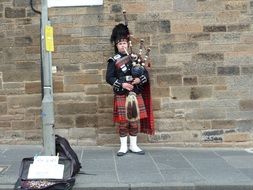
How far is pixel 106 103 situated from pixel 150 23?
1.66 m

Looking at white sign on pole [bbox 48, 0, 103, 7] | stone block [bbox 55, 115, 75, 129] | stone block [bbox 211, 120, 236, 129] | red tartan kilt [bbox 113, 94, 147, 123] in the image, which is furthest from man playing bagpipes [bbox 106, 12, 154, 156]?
stone block [bbox 211, 120, 236, 129]

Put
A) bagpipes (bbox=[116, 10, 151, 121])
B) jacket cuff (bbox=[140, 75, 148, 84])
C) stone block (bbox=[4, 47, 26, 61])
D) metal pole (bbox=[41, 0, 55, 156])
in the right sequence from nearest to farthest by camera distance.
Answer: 1. metal pole (bbox=[41, 0, 55, 156])
2. bagpipes (bbox=[116, 10, 151, 121])
3. jacket cuff (bbox=[140, 75, 148, 84])
4. stone block (bbox=[4, 47, 26, 61])

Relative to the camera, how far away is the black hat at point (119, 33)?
8.32 metres

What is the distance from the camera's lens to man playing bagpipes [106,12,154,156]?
26.7ft

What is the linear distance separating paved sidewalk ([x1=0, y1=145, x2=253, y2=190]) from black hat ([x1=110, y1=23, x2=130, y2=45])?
1.94 meters

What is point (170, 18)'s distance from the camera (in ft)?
29.8

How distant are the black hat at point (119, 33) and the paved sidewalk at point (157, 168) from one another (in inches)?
76.4

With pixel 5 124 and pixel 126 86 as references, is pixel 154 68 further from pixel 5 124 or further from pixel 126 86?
pixel 5 124

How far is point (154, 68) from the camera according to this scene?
9094 mm

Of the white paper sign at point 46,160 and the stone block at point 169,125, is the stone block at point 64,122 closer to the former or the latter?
the stone block at point 169,125

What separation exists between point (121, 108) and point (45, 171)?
7.21 feet

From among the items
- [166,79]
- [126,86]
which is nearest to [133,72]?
[126,86]

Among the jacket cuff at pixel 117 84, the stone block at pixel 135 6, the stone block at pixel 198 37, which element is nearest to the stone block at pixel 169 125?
the jacket cuff at pixel 117 84

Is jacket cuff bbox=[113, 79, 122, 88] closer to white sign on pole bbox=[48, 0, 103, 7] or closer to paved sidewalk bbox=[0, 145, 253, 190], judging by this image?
paved sidewalk bbox=[0, 145, 253, 190]
